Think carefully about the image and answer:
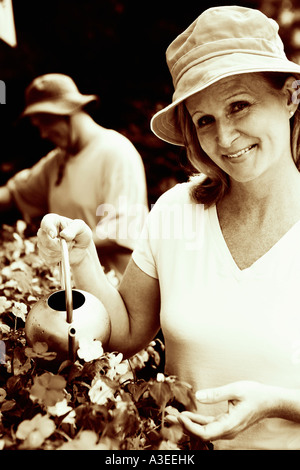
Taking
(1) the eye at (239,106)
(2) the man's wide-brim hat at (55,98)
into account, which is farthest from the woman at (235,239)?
(2) the man's wide-brim hat at (55,98)

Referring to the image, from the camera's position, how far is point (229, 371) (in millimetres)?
1407

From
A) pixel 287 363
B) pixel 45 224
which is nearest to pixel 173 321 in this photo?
pixel 287 363

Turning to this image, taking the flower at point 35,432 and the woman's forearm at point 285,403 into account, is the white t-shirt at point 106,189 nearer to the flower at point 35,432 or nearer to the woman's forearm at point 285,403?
the woman's forearm at point 285,403

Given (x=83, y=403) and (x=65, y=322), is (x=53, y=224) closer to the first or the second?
(x=65, y=322)

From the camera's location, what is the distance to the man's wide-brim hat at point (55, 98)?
3.15 meters

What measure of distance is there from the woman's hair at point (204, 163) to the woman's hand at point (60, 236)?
36 centimetres

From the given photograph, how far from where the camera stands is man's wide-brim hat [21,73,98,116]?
3.15 metres

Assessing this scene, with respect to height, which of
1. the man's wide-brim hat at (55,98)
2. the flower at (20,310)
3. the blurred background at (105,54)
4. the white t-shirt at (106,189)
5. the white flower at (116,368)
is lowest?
the white flower at (116,368)

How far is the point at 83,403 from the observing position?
108cm
